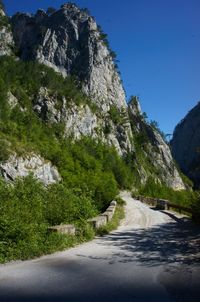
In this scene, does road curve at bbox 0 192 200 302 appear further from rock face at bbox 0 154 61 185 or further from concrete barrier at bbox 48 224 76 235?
rock face at bbox 0 154 61 185

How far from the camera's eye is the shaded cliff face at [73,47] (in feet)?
447

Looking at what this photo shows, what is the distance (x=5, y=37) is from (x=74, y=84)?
99.6 ft

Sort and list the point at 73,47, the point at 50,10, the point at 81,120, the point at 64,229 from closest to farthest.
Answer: the point at 64,229
the point at 81,120
the point at 73,47
the point at 50,10

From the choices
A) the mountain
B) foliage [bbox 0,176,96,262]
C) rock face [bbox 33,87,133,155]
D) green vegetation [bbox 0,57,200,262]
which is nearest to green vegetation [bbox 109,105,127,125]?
the mountain

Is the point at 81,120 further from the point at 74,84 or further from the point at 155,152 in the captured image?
the point at 155,152

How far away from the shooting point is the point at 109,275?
370 inches

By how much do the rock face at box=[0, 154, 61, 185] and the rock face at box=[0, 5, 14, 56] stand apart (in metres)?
65.6

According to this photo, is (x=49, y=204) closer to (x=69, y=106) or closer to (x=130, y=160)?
(x=69, y=106)

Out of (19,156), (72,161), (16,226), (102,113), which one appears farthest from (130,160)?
(16,226)

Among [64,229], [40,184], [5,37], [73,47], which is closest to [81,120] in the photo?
[73,47]

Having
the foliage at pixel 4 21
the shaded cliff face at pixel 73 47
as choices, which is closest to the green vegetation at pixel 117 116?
the shaded cliff face at pixel 73 47

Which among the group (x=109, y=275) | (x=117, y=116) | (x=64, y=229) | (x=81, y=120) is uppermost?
(x=117, y=116)

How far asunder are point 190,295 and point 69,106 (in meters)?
105

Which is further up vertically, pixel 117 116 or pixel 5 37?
pixel 5 37
